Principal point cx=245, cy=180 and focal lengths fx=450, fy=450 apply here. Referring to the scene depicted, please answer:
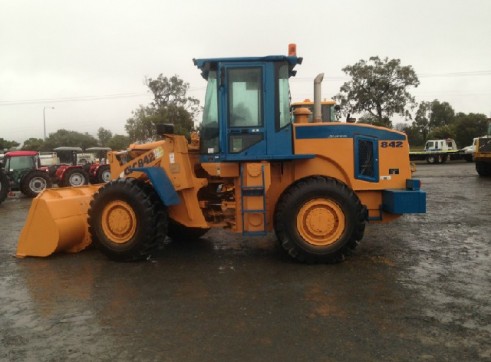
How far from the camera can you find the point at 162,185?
6.30m

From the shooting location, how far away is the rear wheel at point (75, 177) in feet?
67.3

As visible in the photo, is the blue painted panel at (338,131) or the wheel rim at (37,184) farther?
the wheel rim at (37,184)

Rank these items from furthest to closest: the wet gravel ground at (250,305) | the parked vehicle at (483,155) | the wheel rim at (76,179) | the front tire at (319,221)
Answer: the parked vehicle at (483,155) → the wheel rim at (76,179) → the front tire at (319,221) → the wet gravel ground at (250,305)

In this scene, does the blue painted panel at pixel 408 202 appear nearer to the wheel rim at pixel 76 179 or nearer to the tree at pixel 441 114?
the wheel rim at pixel 76 179

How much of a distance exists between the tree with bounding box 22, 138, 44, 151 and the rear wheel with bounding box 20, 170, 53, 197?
68043 millimetres

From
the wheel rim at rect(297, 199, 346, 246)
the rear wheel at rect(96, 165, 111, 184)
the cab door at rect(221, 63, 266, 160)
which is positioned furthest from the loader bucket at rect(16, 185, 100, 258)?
the rear wheel at rect(96, 165, 111, 184)

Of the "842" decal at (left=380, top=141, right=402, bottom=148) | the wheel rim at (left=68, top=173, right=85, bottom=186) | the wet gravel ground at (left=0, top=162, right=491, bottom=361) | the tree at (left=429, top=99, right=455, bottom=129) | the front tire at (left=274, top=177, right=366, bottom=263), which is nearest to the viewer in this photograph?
the wet gravel ground at (left=0, top=162, right=491, bottom=361)

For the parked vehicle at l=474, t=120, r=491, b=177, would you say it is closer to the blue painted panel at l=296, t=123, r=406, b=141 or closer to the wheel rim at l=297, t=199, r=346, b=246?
the blue painted panel at l=296, t=123, r=406, b=141

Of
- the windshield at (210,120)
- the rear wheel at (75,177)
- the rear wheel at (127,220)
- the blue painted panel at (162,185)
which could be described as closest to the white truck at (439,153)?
the rear wheel at (75,177)

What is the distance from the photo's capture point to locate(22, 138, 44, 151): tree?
82.0 m

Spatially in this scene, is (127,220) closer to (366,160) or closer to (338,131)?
(338,131)

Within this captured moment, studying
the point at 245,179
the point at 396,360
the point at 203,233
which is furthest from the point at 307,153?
the point at 396,360

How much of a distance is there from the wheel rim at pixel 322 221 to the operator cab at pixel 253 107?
0.77 metres

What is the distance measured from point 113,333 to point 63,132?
107 meters
